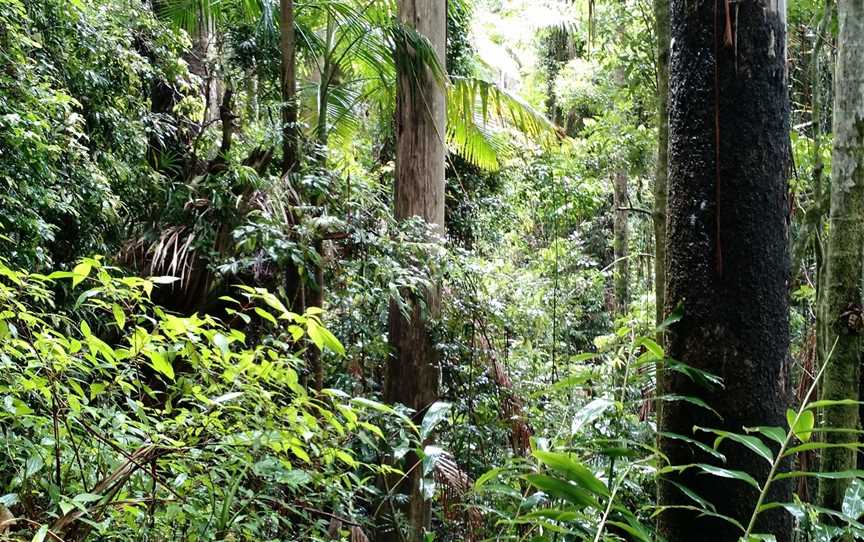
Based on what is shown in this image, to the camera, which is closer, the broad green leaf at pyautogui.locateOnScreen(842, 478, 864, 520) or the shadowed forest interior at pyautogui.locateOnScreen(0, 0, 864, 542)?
the broad green leaf at pyautogui.locateOnScreen(842, 478, 864, 520)

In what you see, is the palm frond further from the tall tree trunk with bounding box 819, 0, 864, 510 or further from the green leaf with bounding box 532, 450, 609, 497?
the green leaf with bounding box 532, 450, 609, 497

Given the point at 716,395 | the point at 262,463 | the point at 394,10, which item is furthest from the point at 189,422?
the point at 394,10

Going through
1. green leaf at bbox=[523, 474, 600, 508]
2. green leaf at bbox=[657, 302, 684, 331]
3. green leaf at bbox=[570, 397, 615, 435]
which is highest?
green leaf at bbox=[657, 302, 684, 331]

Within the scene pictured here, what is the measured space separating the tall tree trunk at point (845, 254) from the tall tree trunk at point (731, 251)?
0.89m

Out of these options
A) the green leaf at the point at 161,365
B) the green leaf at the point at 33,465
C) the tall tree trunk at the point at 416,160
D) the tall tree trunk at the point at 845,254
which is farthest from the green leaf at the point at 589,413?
the tall tree trunk at the point at 416,160

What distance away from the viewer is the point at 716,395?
5.74ft

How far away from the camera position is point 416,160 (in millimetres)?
6156

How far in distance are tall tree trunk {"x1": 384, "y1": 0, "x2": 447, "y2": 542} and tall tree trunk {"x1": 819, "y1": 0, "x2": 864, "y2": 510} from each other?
135 inches

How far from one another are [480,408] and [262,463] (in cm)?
363

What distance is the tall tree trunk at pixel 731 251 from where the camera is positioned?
1.73 m

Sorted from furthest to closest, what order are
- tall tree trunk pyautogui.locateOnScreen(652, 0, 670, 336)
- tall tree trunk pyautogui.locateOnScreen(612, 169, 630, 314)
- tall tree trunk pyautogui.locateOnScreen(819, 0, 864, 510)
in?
1. tall tree trunk pyautogui.locateOnScreen(612, 169, 630, 314)
2. tall tree trunk pyautogui.locateOnScreen(652, 0, 670, 336)
3. tall tree trunk pyautogui.locateOnScreen(819, 0, 864, 510)

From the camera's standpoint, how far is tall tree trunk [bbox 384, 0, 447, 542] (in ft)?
18.8

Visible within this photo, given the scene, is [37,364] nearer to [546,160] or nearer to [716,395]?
[716,395]

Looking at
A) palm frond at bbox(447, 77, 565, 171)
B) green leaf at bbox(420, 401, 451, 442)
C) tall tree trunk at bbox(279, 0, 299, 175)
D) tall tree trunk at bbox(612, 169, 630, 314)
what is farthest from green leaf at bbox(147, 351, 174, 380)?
tall tree trunk at bbox(612, 169, 630, 314)
